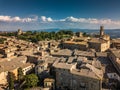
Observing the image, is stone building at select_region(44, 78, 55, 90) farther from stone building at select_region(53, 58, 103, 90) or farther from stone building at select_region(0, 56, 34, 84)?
stone building at select_region(0, 56, 34, 84)

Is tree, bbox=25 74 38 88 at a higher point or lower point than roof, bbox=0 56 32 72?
lower

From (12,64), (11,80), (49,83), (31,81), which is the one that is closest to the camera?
(49,83)

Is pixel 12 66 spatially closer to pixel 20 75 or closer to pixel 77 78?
pixel 20 75

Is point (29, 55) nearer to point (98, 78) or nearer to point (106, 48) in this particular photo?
point (98, 78)

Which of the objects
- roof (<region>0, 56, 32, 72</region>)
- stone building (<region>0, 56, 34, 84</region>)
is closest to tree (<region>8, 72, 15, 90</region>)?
stone building (<region>0, 56, 34, 84</region>)

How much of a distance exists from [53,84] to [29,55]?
68.3 ft

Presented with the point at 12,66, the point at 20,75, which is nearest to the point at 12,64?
the point at 12,66

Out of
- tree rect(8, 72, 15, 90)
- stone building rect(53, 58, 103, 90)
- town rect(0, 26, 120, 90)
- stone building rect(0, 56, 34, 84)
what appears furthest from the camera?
stone building rect(0, 56, 34, 84)

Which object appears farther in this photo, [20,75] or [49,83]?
[20,75]

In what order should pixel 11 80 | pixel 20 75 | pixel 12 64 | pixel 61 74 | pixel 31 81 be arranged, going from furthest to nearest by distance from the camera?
pixel 12 64, pixel 20 75, pixel 11 80, pixel 61 74, pixel 31 81

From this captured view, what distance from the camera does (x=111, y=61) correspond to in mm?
52781

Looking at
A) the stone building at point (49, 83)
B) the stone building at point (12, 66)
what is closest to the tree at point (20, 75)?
the stone building at point (12, 66)

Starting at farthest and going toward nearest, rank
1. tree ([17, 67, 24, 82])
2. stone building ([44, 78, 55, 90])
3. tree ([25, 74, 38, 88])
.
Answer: tree ([17, 67, 24, 82])
tree ([25, 74, 38, 88])
stone building ([44, 78, 55, 90])

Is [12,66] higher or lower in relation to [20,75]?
higher
